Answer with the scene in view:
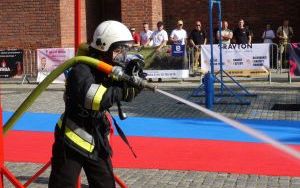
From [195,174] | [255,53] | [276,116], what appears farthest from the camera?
[255,53]

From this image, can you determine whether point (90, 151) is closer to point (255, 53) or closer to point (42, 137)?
point (42, 137)

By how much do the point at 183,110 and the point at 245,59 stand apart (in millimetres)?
4999

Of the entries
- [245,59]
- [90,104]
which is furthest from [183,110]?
[90,104]

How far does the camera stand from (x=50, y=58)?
58.9 feet

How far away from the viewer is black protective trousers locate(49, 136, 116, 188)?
13.8 feet

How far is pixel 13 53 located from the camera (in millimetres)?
17969

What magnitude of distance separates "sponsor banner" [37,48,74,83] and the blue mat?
6481mm

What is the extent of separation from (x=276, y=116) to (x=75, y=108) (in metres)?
7.33

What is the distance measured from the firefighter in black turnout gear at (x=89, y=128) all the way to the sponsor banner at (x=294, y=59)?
11.8 metres

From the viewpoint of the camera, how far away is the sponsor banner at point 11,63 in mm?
17953

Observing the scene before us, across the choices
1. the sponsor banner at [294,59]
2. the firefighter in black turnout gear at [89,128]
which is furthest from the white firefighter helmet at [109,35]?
the sponsor banner at [294,59]

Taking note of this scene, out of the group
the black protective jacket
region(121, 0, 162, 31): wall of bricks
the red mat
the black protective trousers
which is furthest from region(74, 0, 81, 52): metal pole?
region(121, 0, 162, 31): wall of bricks

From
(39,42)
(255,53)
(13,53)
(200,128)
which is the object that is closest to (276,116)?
(200,128)

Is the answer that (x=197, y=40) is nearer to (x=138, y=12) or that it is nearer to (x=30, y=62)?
(x=138, y=12)
